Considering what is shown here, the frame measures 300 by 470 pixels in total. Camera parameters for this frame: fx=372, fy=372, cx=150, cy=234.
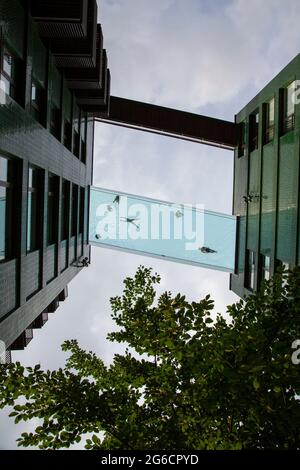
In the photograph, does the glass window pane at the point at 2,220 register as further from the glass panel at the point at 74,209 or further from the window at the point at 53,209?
the glass panel at the point at 74,209

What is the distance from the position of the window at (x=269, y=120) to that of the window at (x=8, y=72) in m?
11.9

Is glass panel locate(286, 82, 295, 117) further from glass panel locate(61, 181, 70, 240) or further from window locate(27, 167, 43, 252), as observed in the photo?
glass panel locate(61, 181, 70, 240)

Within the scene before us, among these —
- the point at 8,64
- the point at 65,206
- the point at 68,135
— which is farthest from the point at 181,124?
the point at 8,64

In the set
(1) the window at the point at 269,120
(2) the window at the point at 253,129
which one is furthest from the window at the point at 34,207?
(2) the window at the point at 253,129

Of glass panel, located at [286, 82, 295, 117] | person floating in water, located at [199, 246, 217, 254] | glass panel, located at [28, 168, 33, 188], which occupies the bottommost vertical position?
person floating in water, located at [199, 246, 217, 254]

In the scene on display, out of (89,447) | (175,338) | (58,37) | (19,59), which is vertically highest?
(58,37)

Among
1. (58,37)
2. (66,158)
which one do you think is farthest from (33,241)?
(58,37)

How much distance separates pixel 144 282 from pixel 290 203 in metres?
8.76

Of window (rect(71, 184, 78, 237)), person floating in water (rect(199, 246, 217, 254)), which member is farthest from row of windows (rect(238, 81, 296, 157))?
window (rect(71, 184, 78, 237))

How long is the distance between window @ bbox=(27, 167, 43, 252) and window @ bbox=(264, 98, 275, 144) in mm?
11160

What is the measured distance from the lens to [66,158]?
18.3 m

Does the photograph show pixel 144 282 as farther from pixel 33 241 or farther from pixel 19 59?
pixel 19 59

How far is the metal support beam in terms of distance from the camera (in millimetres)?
22125
